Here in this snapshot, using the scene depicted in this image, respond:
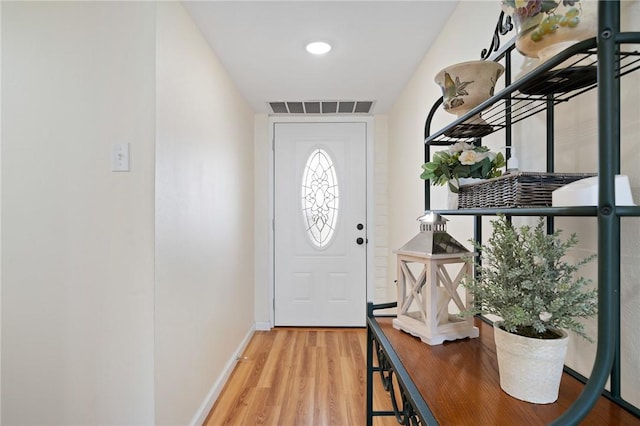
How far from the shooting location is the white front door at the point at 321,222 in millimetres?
3654

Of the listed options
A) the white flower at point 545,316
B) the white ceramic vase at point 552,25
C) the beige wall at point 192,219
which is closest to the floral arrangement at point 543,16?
the white ceramic vase at point 552,25

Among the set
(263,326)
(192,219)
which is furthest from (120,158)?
(263,326)

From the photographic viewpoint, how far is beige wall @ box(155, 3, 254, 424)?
1572 mm

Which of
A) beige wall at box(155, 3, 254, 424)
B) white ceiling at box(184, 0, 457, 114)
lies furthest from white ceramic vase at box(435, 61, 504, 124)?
beige wall at box(155, 3, 254, 424)

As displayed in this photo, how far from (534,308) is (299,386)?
2019 millimetres

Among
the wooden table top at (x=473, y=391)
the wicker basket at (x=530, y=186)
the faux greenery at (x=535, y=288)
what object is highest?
the wicker basket at (x=530, y=186)

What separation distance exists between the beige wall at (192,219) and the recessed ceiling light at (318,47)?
0.62 m

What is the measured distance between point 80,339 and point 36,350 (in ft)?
0.74

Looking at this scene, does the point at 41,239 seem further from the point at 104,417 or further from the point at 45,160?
the point at 104,417

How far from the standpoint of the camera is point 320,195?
144 inches

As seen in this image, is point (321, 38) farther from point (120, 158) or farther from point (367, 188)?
point (367, 188)

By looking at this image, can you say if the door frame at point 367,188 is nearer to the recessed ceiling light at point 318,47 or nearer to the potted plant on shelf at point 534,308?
the recessed ceiling light at point 318,47

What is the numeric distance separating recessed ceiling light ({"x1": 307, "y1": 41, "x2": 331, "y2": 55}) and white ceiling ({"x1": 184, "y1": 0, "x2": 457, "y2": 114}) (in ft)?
0.15

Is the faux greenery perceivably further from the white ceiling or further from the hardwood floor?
the hardwood floor
